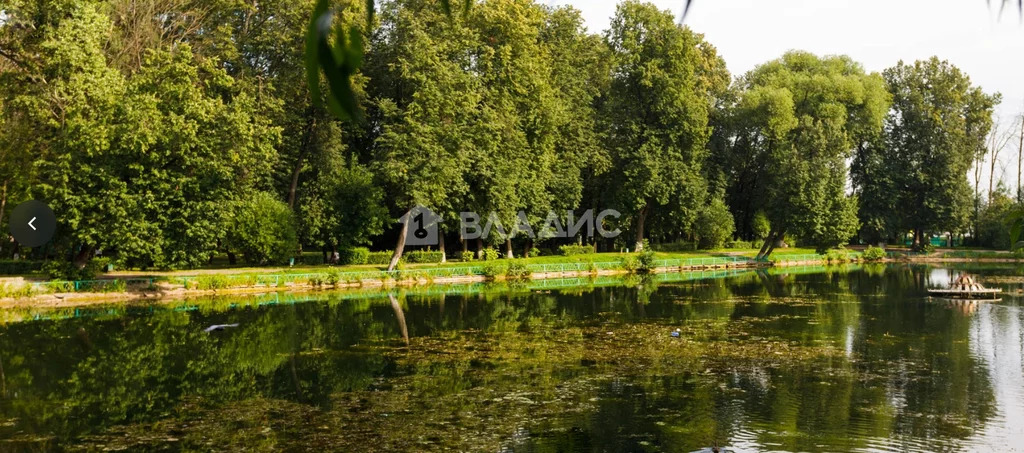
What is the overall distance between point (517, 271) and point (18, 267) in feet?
91.8

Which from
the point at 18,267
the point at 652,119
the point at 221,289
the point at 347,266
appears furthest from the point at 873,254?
the point at 18,267

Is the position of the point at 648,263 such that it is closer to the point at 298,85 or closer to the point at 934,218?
the point at 298,85

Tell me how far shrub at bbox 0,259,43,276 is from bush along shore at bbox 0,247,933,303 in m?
4.08

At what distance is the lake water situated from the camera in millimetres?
16500

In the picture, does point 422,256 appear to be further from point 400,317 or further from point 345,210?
point 400,317

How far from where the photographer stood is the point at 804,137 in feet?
234

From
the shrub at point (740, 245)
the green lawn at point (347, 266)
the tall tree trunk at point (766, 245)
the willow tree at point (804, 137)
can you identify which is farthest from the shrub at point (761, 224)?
the tall tree trunk at point (766, 245)

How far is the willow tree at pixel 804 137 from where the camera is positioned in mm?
68875

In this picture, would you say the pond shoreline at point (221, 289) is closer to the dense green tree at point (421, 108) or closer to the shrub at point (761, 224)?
the dense green tree at point (421, 108)

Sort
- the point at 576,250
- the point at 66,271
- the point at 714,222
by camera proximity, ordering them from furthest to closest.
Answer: the point at 714,222 → the point at 576,250 → the point at 66,271

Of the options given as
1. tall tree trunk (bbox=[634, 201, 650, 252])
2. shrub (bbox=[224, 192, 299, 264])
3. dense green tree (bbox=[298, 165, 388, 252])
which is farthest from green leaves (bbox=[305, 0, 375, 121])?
tall tree trunk (bbox=[634, 201, 650, 252])

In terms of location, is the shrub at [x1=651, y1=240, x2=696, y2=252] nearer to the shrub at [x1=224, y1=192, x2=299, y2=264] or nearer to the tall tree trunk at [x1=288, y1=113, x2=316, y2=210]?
the tall tree trunk at [x1=288, y1=113, x2=316, y2=210]

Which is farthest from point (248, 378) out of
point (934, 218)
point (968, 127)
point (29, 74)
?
point (968, 127)

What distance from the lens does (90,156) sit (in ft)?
128
